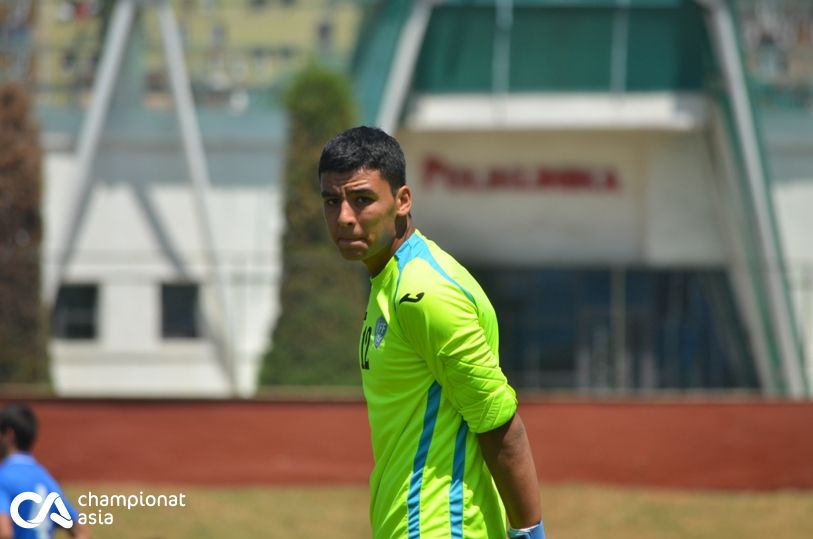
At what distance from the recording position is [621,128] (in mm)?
28672

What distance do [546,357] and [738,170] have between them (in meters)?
5.55

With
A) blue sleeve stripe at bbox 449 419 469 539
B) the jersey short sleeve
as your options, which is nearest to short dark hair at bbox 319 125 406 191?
the jersey short sleeve

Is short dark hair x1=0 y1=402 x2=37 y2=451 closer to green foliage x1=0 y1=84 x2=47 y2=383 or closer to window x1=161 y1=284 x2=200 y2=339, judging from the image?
green foliage x1=0 y1=84 x2=47 y2=383

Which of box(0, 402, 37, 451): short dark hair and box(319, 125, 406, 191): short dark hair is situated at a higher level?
box(319, 125, 406, 191): short dark hair

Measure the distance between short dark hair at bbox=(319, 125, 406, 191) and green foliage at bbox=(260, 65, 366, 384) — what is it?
66.7ft

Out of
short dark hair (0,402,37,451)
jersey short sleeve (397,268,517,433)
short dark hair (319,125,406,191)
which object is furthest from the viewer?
short dark hair (0,402,37,451)

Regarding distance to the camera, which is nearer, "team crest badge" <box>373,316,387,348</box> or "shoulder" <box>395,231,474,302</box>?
"shoulder" <box>395,231,474,302</box>

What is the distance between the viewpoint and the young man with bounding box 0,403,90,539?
662 centimetres

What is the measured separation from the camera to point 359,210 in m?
3.93

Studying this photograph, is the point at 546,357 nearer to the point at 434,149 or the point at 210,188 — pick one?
the point at 434,149

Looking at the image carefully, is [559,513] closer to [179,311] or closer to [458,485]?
[458,485]

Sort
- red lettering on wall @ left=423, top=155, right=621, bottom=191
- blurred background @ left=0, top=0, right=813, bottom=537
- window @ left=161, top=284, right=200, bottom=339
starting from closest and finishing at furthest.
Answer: blurred background @ left=0, top=0, right=813, bottom=537 → window @ left=161, top=284, right=200, bottom=339 → red lettering on wall @ left=423, top=155, right=621, bottom=191

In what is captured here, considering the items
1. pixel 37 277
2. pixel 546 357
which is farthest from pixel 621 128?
pixel 37 277

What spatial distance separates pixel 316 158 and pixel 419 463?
21818mm
